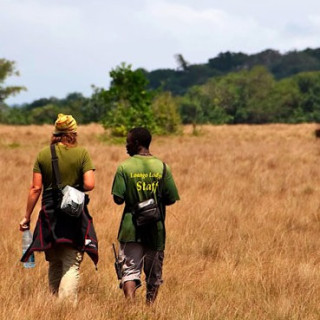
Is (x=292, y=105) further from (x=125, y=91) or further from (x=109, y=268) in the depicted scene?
(x=109, y=268)

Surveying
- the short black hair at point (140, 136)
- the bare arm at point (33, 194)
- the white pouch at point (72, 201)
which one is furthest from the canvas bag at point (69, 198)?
the short black hair at point (140, 136)

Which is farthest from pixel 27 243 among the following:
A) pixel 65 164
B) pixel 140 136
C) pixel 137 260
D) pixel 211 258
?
pixel 211 258

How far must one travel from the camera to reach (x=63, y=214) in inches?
169

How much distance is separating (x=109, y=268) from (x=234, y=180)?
7082 mm

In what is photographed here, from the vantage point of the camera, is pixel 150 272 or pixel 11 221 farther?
pixel 11 221

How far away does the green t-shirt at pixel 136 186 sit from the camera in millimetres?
4352

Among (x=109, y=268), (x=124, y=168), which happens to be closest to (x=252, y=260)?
(x=109, y=268)

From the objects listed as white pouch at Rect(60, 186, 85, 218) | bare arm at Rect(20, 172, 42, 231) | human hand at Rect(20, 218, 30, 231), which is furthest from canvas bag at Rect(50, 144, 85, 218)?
human hand at Rect(20, 218, 30, 231)

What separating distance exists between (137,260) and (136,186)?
0.57m

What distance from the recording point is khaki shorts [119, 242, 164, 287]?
4449 mm

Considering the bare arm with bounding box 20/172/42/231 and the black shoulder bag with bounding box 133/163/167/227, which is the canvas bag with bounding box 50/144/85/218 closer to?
the bare arm with bounding box 20/172/42/231

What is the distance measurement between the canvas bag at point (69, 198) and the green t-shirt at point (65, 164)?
0.12 feet

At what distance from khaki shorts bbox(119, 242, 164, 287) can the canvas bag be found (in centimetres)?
51

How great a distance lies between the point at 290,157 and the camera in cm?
1847
